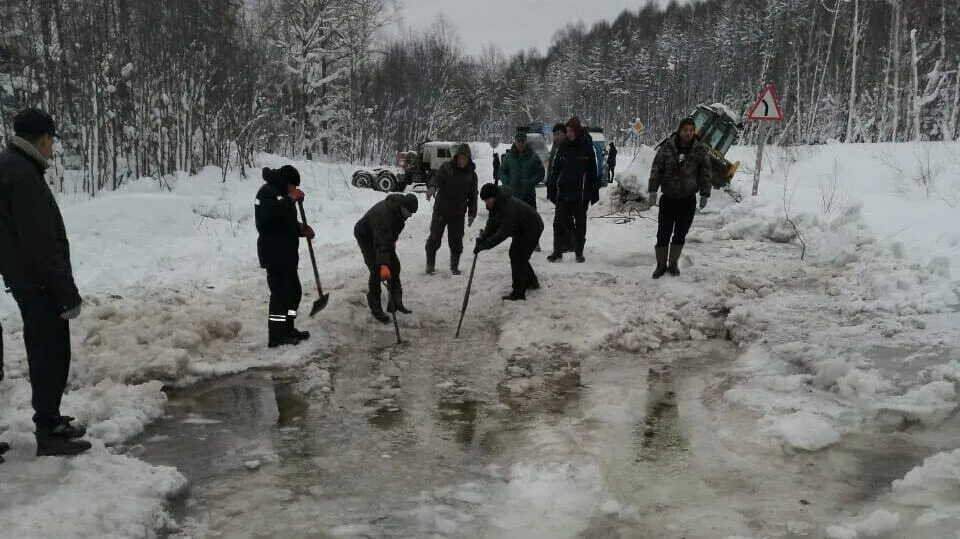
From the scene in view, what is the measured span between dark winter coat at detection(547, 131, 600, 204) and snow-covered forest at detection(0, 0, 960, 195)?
423 inches

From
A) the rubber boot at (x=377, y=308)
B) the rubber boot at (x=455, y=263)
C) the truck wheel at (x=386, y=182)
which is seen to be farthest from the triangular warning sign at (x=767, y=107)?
the truck wheel at (x=386, y=182)

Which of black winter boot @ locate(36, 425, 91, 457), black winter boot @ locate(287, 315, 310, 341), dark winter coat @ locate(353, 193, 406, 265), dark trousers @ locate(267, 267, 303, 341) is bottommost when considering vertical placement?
black winter boot @ locate(36, 425, 91, 457)

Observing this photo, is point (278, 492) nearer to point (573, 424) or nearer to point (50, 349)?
point (50, 349)

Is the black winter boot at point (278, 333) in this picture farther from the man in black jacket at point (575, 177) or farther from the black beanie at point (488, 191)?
the man in black jacket at point (575, 177)

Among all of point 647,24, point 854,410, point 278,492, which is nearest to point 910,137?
point 854,410

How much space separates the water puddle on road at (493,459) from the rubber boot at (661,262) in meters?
2.08

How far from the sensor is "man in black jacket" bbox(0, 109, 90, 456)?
331 cm

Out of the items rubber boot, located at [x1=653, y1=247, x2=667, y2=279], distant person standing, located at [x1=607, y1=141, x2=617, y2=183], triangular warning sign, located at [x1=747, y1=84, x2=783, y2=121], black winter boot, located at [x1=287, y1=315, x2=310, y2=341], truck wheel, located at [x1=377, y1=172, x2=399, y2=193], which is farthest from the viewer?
truck wheel, located at [x1=377, y1=172, x2=399, y2=193]

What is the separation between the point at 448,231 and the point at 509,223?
5.04 feet

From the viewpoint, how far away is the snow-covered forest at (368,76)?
1418 cm

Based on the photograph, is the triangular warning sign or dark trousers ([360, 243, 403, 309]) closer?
dark trousers ([360, 243, 403, 309])

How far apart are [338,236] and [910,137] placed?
30614 millimetres

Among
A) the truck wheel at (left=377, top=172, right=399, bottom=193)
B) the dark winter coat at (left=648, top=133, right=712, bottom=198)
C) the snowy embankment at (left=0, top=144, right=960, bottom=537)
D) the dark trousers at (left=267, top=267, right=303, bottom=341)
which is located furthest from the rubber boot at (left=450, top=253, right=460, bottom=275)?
the truck wheel at (left=377, top=172, right=399, bottom=193)

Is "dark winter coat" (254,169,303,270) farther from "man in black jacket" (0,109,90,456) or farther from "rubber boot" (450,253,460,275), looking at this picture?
"rubber boot" (450,253,460,275)
